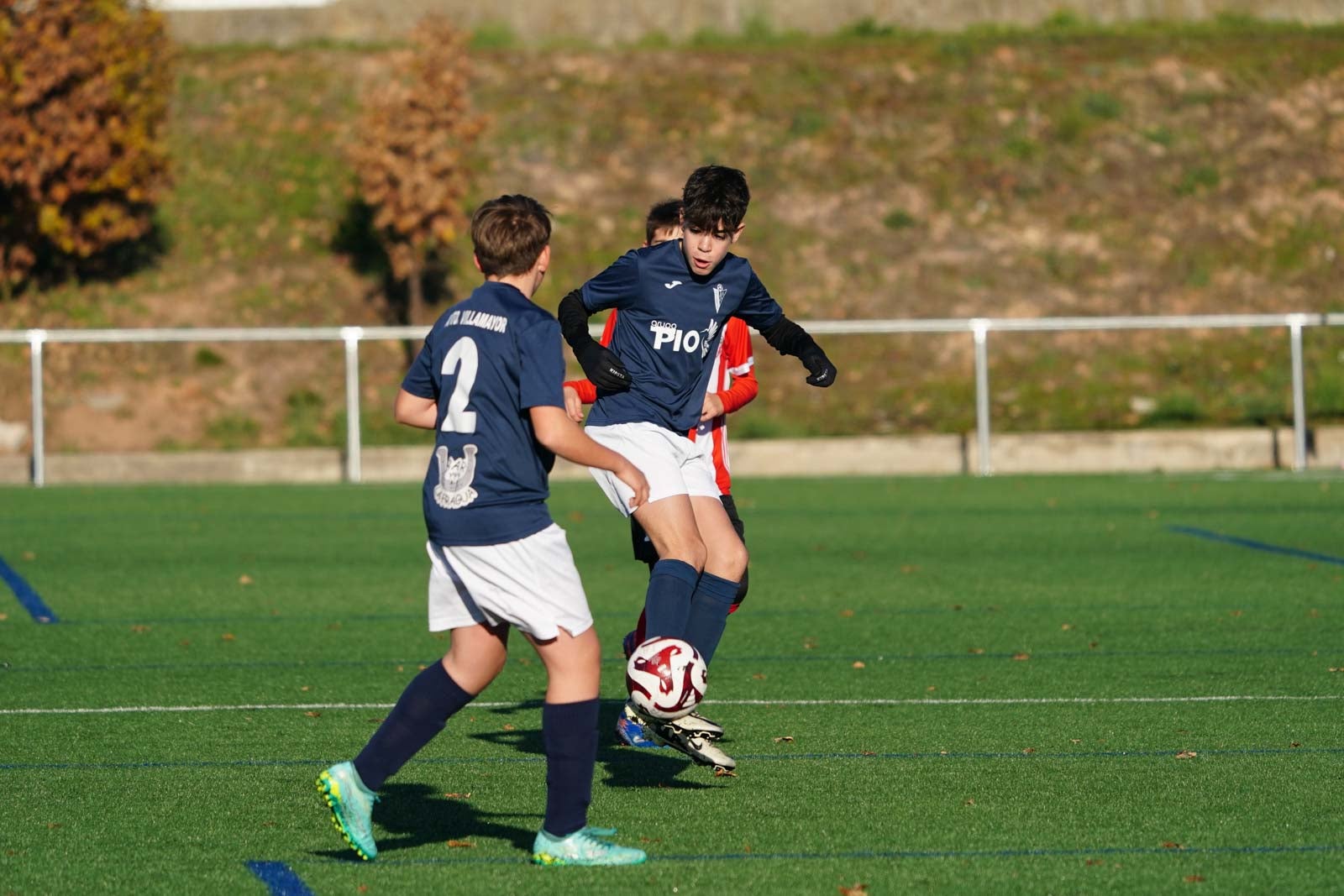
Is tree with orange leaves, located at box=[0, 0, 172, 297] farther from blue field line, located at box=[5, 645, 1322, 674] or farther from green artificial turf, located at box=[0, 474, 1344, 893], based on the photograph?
blue field line, located at box=[5, 645, 1322, 674]

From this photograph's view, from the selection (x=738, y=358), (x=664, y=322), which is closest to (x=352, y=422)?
(x=738, y=358)

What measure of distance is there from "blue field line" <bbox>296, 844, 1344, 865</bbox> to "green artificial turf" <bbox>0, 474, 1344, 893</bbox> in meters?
0.01

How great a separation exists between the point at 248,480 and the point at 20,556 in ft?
27.0

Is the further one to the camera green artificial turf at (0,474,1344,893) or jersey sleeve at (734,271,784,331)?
jersey sleeve at (734,271,784,331)

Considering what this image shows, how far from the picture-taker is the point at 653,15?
3953cm

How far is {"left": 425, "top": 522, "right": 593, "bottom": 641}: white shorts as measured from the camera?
4.65m

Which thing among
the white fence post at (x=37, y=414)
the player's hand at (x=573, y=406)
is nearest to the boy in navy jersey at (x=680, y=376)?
the player's hand at (x=573, y=406)

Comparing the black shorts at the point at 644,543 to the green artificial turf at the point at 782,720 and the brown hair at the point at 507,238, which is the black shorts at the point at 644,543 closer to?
the green artificial turf at the point at 782,720

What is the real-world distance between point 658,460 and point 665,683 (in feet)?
3.50

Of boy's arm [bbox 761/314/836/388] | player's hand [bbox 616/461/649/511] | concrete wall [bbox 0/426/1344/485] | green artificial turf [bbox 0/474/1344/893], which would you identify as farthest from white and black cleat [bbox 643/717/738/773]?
concrete wall [bbox 0/426/1344/485]

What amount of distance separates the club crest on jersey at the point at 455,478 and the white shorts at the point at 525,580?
4.6 inches

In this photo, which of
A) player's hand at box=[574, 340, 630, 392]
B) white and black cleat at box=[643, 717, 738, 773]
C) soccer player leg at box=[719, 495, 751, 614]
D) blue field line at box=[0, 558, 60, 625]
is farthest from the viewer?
blue field line at box=[0, 558, 60, 625]

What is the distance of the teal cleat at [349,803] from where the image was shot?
465 centimetres

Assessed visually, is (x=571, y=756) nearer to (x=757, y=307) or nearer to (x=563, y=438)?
(x=563, y=438)
